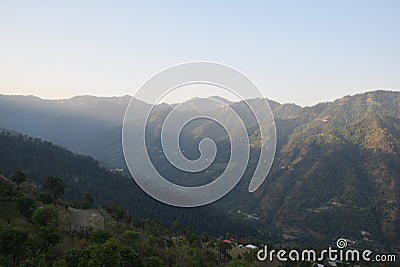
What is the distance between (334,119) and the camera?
150500 millimetres

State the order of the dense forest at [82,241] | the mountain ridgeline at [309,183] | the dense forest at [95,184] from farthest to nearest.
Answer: the mountain ridgeline at [309,183] → the dense forest at [95,184] → the dense forest at [82,241]

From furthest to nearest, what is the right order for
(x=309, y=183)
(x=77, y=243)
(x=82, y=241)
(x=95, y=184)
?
(x=309, y=183)
(x=95, y=184)
(x=82, y=241)
(x=77, y=243)

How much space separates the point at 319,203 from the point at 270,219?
1177 centimetres

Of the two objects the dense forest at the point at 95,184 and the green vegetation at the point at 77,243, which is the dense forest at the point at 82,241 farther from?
the dense forest at the point at 95,184

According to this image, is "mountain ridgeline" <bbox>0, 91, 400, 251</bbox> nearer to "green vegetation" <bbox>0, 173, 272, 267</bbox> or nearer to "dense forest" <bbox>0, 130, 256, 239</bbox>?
"dense forest" <bbox>0, 130, 256, 239</bbox>

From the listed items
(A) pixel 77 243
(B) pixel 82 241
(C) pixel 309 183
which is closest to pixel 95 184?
(B) pixel 82 241

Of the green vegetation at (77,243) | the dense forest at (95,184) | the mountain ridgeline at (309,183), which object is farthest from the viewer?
the mountain ridgeline at (309,183)

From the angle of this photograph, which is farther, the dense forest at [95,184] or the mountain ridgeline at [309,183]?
the mountain ridgeline at [309,183]

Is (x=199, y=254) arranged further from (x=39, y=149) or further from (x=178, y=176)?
(x=178, y=176)

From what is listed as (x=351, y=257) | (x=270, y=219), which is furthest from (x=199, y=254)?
(x=270, y=219)

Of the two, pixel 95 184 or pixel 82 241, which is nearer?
pixel 82 241

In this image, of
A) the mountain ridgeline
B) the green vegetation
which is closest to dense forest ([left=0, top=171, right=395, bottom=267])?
the green vegetation

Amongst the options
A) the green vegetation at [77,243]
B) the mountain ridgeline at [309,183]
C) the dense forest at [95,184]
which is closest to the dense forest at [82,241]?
the green vegetation at [77,243]

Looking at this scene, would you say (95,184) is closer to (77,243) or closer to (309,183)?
(77,243)
